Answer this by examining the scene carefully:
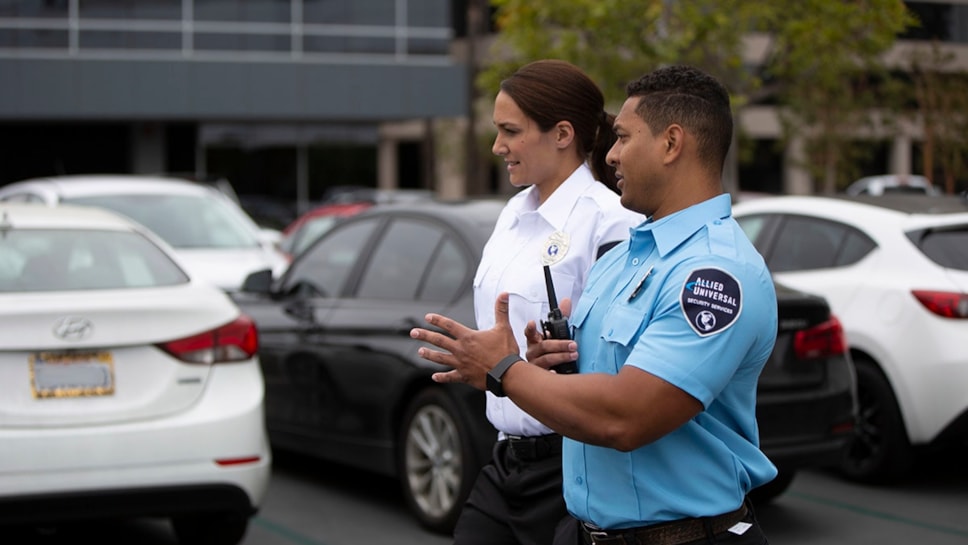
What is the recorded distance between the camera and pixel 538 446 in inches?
131

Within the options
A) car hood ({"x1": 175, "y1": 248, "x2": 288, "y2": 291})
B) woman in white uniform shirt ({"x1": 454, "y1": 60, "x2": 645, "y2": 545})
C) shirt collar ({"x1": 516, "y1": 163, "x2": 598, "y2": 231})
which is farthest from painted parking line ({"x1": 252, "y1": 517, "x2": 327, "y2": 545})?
car hood ({"x1": 175, "y1": 248, "x2": 288, "y2": 291})

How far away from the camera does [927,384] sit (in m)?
7.09

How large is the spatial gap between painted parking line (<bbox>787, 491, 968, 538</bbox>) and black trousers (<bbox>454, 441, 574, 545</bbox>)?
3705 millimetres

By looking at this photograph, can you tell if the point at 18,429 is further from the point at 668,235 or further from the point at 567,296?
the point at 668,235

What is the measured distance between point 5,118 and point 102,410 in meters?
27.2

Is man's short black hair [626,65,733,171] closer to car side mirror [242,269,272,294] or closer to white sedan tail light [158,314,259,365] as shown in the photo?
white sedan tail light [158,314,259,365]

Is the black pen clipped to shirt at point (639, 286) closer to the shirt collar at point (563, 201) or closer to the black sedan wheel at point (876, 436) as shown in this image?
the shirt collar at point (563, 201)

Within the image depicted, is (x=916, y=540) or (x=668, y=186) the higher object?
(x=668, y=186)

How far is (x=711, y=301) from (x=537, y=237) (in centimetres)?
114

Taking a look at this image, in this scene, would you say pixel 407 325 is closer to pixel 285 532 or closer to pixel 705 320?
pixel 285 532

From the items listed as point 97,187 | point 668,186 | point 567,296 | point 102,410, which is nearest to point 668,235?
point 668,186

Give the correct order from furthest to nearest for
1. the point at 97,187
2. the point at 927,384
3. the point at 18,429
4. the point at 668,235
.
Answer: the point at 97,187, the point at 927,384, the point at 18,429, the point at 668,235

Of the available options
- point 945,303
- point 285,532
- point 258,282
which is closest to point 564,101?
point 285,532

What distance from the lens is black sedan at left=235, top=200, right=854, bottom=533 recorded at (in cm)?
609
